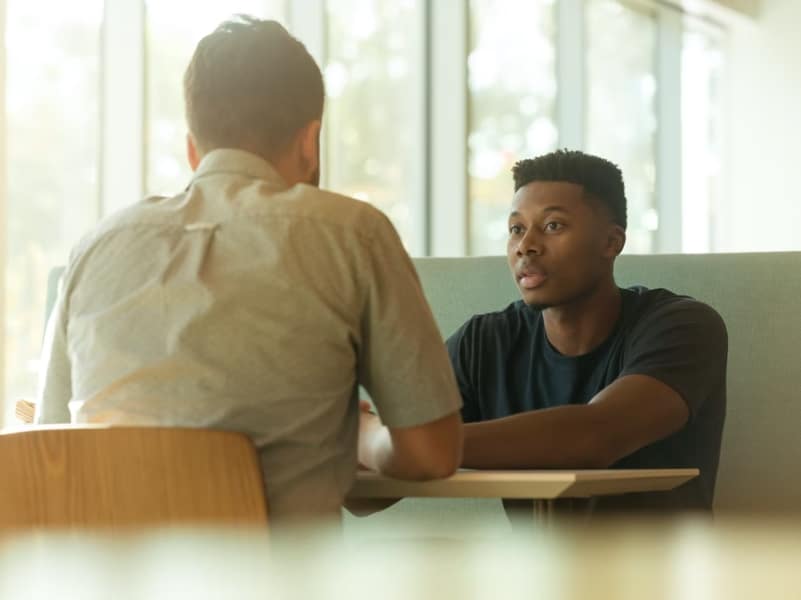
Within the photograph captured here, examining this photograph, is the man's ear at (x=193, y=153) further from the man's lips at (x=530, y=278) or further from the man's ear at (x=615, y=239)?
the man's ear at (x=615, y=239)

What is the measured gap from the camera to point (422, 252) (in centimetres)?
642

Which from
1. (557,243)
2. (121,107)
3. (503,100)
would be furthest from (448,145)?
(557,243)

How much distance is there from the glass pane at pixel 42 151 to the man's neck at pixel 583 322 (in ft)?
7.40

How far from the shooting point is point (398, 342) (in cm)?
127

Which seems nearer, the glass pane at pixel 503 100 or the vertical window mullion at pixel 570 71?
the glass pane at pixel 503 100

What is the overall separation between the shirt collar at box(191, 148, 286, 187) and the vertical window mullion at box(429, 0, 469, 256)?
5123 mm

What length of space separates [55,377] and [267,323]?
0.30 metres

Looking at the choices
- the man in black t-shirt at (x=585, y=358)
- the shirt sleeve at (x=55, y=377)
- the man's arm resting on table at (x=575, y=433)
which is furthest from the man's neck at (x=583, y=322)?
the shirt sleeve at (x=55, y=377)

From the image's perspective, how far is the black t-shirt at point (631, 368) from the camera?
2025mm

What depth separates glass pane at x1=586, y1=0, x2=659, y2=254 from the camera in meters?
7.81

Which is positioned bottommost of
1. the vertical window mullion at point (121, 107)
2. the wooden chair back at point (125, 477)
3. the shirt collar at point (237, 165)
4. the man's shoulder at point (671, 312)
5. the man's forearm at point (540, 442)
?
the man's forearm at point (540, 442)

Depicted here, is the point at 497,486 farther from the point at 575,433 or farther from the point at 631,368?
the point at 631,368

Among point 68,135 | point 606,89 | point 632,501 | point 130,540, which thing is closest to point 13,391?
point 68,135

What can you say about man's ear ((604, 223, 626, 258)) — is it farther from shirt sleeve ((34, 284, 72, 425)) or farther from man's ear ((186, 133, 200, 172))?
shirt sleeve ((34, 284, 72, 425))
